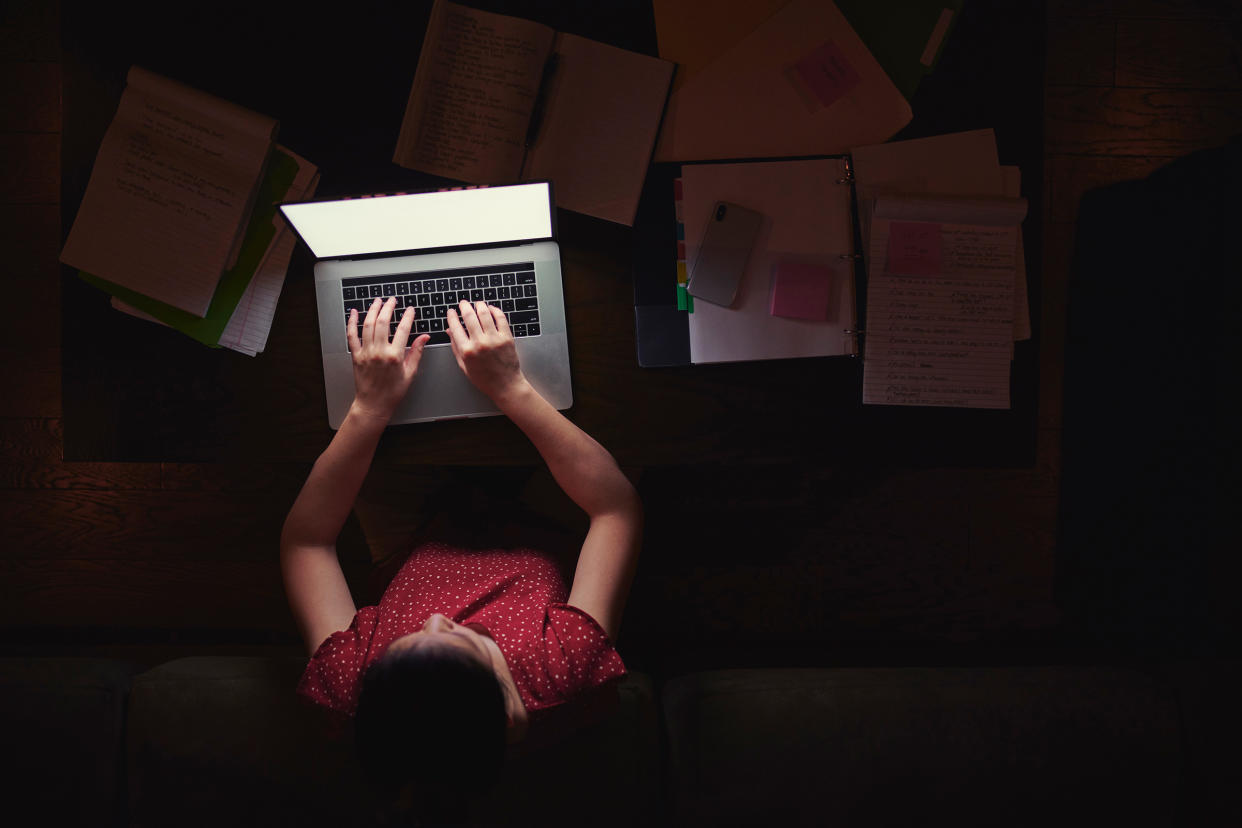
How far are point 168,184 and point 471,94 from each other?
51 cm

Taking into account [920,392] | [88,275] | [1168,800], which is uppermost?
[88,275]

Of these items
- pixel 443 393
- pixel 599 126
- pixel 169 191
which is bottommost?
pixel 443 393

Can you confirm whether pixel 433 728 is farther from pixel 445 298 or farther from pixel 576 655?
pixel 445 298

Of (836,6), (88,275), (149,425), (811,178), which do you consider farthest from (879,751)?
(88,275)

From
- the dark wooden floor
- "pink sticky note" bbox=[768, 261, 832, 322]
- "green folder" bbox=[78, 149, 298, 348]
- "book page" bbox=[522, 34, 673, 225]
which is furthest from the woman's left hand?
the dark wooden floor

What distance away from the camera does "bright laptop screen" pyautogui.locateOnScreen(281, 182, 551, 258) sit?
3.38 ft

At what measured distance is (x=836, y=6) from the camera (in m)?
→ 1.16

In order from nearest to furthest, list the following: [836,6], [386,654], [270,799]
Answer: [386,654] < [836,6] < [270,799]

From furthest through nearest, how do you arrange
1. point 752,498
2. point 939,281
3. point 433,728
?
1. point 752,498
2. point 939,281
3. point 433,728

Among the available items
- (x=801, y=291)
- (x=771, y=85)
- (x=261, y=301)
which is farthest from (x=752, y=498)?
(x=261, y=301)

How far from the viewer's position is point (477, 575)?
118 cm

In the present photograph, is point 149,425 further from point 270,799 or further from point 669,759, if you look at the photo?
point 669,759

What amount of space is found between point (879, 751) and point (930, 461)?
1.72 ft

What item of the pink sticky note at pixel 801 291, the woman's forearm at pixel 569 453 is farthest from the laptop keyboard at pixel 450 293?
the pink sticky note at pixel 801 291
